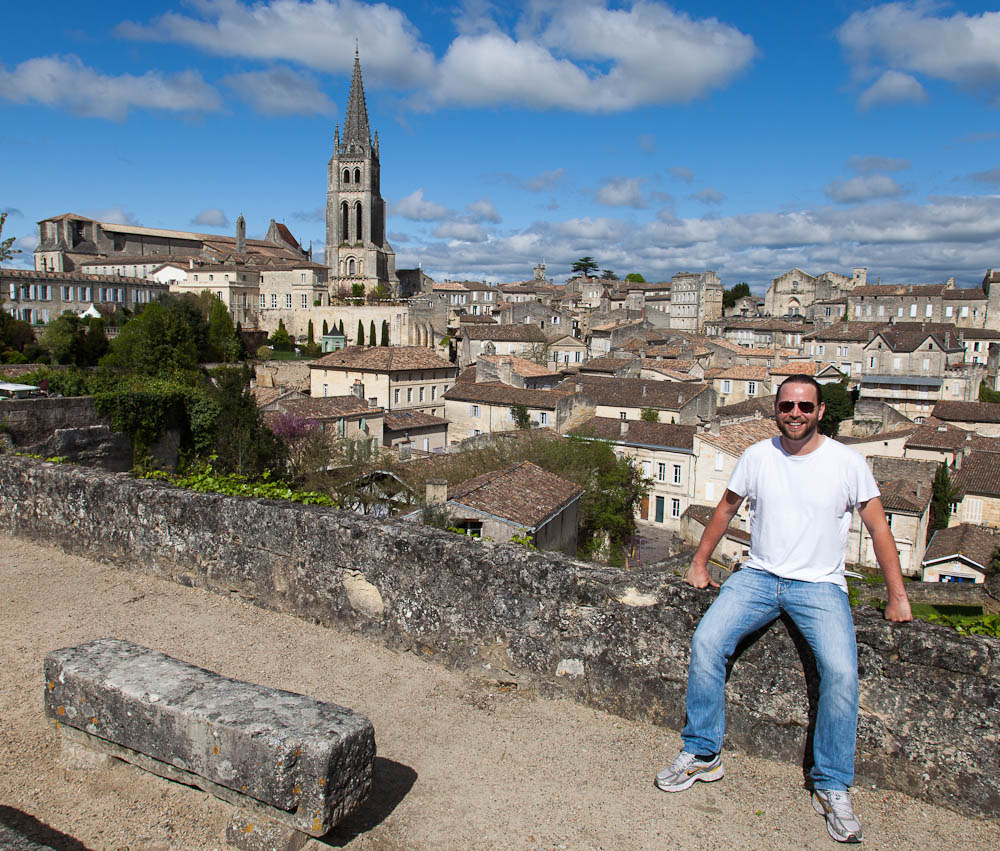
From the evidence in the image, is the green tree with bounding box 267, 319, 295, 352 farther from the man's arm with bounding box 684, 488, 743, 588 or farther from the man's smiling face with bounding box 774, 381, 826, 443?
the man's smiling face with bounding box 774, 381, 826, 443

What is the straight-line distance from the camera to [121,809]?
3523mm

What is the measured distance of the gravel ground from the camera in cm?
340

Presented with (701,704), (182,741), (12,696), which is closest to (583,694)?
(701,704)

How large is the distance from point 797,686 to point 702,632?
0.67 m

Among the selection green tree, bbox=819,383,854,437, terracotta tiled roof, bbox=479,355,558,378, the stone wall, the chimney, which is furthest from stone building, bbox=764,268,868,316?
the stone wall

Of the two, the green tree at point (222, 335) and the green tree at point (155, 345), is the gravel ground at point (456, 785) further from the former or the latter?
the green tree at point (222, 335)

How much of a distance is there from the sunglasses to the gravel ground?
197cm

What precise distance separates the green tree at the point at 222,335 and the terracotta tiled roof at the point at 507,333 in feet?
70.9

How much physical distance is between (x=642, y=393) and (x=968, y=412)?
82.4 ft

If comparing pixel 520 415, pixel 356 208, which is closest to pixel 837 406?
pixel 520 415

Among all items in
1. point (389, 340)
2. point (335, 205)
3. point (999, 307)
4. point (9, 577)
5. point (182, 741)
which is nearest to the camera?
point (182, 741)

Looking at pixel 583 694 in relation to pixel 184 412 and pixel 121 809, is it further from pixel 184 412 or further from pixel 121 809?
pixel 184 412

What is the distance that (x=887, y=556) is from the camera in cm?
346

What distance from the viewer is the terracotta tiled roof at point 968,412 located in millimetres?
51344
